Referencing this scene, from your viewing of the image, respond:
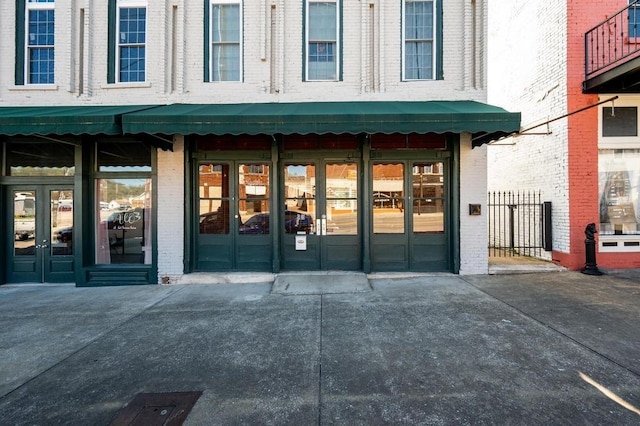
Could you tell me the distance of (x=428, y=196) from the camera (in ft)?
25.9

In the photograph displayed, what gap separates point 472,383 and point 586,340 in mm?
2250

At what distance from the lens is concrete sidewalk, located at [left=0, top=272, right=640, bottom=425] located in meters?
2.99

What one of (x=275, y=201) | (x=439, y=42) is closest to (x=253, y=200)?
(x=275, y=201)

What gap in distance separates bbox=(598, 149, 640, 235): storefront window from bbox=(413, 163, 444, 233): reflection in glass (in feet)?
14.1

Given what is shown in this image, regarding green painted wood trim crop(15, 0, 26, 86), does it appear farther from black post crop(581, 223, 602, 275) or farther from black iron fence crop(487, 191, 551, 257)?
black post crop(581, 223, 602, 275)

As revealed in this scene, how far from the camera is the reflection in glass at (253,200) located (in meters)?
7.92

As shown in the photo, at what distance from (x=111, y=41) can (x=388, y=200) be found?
A: 27.3ft

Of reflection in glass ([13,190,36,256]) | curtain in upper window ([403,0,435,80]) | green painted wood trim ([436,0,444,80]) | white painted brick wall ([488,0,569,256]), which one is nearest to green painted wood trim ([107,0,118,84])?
reflection in glass ([13,190,36,256])

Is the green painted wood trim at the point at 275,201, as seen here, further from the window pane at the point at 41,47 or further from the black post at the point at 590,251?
the black post at the point at 590,251

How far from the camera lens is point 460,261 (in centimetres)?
771

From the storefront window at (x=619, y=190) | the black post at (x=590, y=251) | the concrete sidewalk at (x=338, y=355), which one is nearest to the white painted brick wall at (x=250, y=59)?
the storefront window at (x=619, y=190)

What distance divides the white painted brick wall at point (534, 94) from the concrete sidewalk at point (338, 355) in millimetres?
3186

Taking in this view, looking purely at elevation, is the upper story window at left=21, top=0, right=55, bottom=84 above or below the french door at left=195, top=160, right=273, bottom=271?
above

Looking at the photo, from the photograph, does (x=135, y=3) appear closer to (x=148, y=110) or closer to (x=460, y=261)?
(x=148, y=110)
